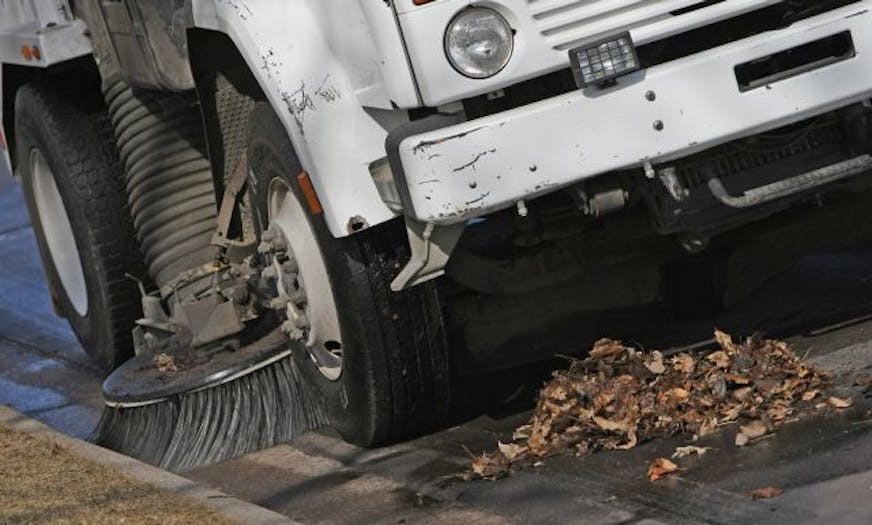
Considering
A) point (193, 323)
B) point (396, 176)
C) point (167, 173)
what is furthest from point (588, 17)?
point (167, 173)

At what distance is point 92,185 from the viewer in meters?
7.37

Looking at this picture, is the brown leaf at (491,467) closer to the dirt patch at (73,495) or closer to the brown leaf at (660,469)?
the brown leaf at (660,469)

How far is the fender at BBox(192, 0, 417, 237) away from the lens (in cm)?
527

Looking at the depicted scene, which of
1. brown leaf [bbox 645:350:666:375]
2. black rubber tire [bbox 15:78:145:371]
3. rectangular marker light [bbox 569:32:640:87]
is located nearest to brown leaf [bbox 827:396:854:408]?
brown leaf [bbox 645:350:666:375]

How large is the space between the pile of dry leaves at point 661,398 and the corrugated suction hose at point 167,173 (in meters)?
1.85

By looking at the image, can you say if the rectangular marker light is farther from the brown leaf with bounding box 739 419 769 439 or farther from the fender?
the brown leaf with bounding box 739 419 769 439

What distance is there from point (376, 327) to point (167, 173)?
169 centimetres

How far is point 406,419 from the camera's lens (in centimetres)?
583

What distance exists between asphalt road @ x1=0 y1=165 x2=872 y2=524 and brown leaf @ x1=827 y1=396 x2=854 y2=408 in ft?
0.13

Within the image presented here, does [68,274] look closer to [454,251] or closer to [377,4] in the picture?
[454,251]

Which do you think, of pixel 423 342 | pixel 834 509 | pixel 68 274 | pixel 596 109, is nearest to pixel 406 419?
pixel 423 342

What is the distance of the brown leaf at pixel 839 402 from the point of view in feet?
17.1

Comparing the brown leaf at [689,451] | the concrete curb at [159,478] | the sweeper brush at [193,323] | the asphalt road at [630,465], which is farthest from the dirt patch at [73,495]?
the brown leaf at [689,451]

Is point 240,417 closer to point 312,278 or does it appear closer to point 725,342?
point 312,278
